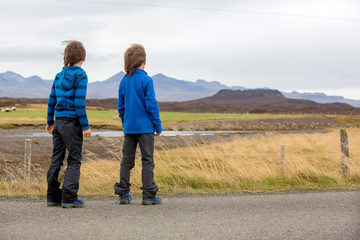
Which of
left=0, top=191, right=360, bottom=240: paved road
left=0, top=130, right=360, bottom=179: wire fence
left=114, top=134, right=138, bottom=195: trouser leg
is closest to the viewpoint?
left=0, top=191, right=360, bottom=240: paved road

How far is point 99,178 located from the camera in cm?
851

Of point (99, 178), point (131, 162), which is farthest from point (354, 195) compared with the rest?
point (99, 178)

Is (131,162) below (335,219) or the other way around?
the other way around

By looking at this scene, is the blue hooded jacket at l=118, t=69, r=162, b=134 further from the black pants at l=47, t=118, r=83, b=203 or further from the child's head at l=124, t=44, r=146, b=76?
the black pants at l=47, t=118, r=83, b=203

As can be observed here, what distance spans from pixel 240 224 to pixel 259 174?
4.13m

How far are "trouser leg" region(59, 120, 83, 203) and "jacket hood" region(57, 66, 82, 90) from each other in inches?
19.3

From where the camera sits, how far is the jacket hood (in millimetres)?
5734

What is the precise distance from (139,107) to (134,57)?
717mm

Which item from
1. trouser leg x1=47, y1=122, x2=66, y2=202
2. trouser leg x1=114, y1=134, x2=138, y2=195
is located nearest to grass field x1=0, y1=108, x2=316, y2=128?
trouser leg x1=47, y1=122, x2=66, y2=202

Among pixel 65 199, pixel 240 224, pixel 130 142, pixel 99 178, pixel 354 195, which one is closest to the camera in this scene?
pixel 240 224

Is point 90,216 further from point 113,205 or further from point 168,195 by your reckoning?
point 168,195

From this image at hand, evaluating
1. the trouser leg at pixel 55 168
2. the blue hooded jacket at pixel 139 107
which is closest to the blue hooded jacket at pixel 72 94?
the trouser leg at pixel 55 168

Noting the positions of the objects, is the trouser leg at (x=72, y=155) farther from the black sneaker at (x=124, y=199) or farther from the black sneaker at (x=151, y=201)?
the black sneaker at (x=151, y=201)

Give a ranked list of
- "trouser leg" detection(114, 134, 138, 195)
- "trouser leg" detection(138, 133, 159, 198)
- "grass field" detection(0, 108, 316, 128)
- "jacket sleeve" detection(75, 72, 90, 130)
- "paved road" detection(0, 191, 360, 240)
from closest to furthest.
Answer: "paved road" detection(0, 191, 360, 240) < "jacket sleeve" detection(75, 72, 90, 130) < "trouser leg" detection(138, 133, 159, 198) < "trouser leg" detection(114, 134, 138, 195) < "grass field" detection(0, 108, 316, 128)
